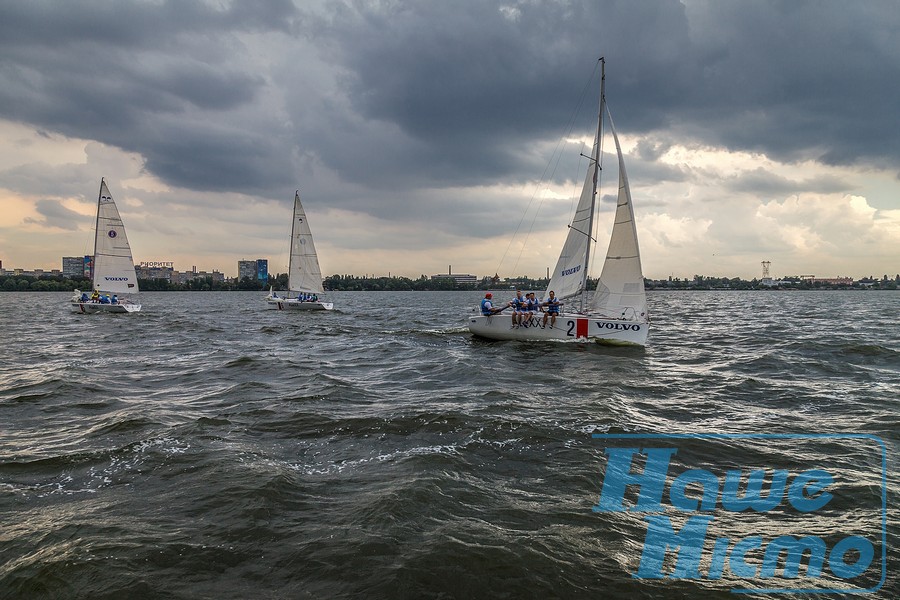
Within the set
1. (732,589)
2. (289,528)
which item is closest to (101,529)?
(289,528)

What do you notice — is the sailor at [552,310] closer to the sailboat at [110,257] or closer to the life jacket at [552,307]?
the life jacket at [552,307]

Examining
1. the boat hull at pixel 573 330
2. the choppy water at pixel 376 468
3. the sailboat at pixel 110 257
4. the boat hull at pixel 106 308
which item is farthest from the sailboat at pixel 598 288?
the sailboat at pixel 110 257

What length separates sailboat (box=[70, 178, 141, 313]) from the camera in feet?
146

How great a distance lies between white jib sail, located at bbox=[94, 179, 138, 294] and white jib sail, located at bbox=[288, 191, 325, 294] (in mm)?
14161

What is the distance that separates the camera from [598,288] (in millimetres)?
21391

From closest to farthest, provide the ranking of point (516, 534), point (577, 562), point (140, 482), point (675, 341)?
point (577, 562) → point (516, 534) → point (140, 482) → point (675, 341)

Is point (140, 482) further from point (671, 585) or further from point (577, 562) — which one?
point (671, 585)

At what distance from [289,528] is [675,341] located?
2273cm

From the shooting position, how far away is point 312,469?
6.79m

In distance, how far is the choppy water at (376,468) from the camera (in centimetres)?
428

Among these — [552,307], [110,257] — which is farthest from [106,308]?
[552,307]

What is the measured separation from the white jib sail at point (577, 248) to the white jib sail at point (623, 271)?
133cm
